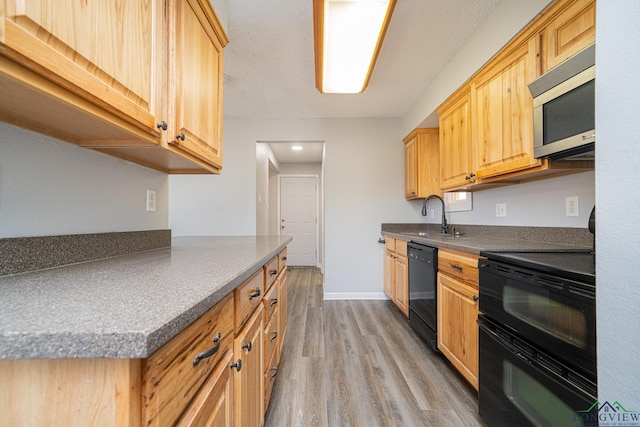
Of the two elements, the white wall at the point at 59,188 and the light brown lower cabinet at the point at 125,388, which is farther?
the white wall at the point at 59,188

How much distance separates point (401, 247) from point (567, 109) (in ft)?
5.90

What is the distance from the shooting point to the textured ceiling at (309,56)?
5.78 ft

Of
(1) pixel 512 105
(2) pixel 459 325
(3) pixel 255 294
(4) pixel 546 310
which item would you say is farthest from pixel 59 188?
(1) pixel 512 105

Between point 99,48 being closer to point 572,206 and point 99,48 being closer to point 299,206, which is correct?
point 572,206

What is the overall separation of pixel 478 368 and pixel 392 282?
167 centimetres

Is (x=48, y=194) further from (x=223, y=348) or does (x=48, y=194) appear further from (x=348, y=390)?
(x=348, y=390)

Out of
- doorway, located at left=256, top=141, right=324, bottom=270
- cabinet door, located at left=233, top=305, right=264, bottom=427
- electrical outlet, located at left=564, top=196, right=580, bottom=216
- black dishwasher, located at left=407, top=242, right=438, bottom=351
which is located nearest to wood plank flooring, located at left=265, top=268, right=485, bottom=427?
black dishwasher, located at left=407, top=242, right=438, bottom=351

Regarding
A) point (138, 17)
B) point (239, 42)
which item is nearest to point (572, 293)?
point (138, 17)

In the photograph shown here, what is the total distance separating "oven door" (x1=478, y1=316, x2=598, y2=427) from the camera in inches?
33.7

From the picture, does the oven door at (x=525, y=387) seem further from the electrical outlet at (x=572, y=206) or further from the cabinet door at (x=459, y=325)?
the electrical outlet at (x=572, y=206)

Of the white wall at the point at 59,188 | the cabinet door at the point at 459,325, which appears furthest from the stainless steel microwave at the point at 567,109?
the white wall at the point at 59,188

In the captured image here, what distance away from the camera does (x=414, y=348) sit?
7.07 ft

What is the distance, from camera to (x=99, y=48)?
70 centimetres

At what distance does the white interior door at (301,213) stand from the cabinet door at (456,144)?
3.60 metres
